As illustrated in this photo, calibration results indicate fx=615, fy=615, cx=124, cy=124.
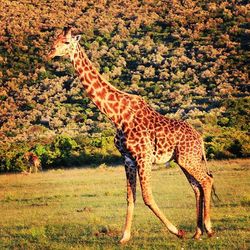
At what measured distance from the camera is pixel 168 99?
5441 centimetres

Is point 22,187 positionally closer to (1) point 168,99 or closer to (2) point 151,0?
(1) point 168,99

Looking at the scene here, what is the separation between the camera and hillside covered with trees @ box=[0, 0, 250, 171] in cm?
4459

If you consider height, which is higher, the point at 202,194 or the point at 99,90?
the point at 99,90

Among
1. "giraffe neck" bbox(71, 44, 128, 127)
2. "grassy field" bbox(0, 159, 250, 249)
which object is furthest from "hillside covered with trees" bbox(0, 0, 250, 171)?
"giraffe neck" bbox(71, 44, 128, 127)

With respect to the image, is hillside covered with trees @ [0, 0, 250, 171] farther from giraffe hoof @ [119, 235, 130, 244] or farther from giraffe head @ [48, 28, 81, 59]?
giraffe head @ [48, 28, 81, 59]

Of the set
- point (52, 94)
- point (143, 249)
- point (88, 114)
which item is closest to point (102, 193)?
point (143, 249)

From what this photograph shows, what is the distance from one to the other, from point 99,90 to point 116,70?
4955 cm

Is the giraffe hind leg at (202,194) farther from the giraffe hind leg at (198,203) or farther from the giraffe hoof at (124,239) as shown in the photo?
the giraffe hoof at (124,239)

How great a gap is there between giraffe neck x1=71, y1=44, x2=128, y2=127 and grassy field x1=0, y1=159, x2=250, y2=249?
2.22m

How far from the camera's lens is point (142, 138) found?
1027 cm

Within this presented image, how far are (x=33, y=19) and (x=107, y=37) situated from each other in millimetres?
9239

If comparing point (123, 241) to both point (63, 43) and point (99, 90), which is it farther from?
point (63, 43)

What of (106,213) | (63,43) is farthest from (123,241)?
(106,213)

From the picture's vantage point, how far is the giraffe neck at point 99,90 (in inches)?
415
